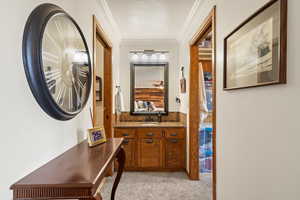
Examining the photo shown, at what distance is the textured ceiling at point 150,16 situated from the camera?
253 centimetres

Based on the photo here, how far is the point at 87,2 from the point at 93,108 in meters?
1.13

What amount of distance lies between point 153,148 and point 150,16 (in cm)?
223

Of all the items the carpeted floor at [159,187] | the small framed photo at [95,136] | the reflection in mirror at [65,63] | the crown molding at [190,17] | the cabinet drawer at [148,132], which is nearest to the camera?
the reflection in mirror at [65,63]

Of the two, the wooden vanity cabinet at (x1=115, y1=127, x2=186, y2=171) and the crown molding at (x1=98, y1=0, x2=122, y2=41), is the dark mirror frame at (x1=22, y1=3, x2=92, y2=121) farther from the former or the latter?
the wooden vanity cabinet at (x1=115, y1=127, x2=186, y2=171)

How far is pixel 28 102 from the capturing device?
3.45ft

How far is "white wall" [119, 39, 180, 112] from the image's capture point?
4.09m

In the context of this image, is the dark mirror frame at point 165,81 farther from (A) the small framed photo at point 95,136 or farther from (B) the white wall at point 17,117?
(B) the white wall at point 17,117

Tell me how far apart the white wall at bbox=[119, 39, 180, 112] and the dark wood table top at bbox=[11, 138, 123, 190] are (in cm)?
271

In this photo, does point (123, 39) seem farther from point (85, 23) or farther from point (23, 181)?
A: point (23, 181)

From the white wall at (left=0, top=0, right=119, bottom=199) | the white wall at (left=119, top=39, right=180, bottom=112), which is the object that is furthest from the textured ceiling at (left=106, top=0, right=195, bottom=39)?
the white wall at (left=0, top=0, right=119, bottom=199)

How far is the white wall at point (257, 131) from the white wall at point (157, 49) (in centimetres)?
225

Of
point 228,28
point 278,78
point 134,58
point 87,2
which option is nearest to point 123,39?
point 134,58

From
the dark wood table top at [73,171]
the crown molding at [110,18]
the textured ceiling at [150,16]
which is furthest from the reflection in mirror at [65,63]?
the textured ceiling at [150,16]

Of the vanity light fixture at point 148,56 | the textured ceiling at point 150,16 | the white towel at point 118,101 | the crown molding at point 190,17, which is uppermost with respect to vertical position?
the textured ceiling at point 150,16
